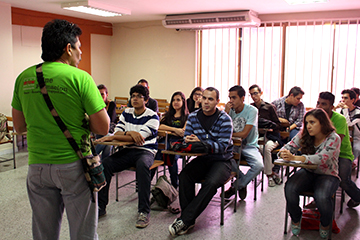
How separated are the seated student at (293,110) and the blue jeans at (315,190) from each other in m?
2.20

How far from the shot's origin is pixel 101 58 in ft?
28.7

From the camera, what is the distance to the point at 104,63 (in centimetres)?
886

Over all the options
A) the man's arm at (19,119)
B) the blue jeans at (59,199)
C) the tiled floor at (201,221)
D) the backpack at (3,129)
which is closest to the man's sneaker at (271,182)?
the tiled floor at (201,221)

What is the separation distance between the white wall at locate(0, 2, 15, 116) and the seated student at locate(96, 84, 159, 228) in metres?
3.63

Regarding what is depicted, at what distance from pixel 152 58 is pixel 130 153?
5.30 m

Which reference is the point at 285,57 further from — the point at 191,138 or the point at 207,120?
the point at 191,138

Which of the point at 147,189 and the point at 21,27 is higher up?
the point at 21,27

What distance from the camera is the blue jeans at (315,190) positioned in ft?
8.93

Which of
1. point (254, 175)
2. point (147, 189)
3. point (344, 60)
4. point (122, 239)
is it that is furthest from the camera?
point (344, 60)

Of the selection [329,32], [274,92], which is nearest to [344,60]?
[329,32]

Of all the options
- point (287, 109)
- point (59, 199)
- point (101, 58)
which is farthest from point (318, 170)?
point (101, 58)

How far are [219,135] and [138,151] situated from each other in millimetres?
868

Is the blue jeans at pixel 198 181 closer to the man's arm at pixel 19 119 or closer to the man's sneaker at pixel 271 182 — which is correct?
the man's sneaker at pixel 271 182

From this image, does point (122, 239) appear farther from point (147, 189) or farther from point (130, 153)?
point (130, 153)
